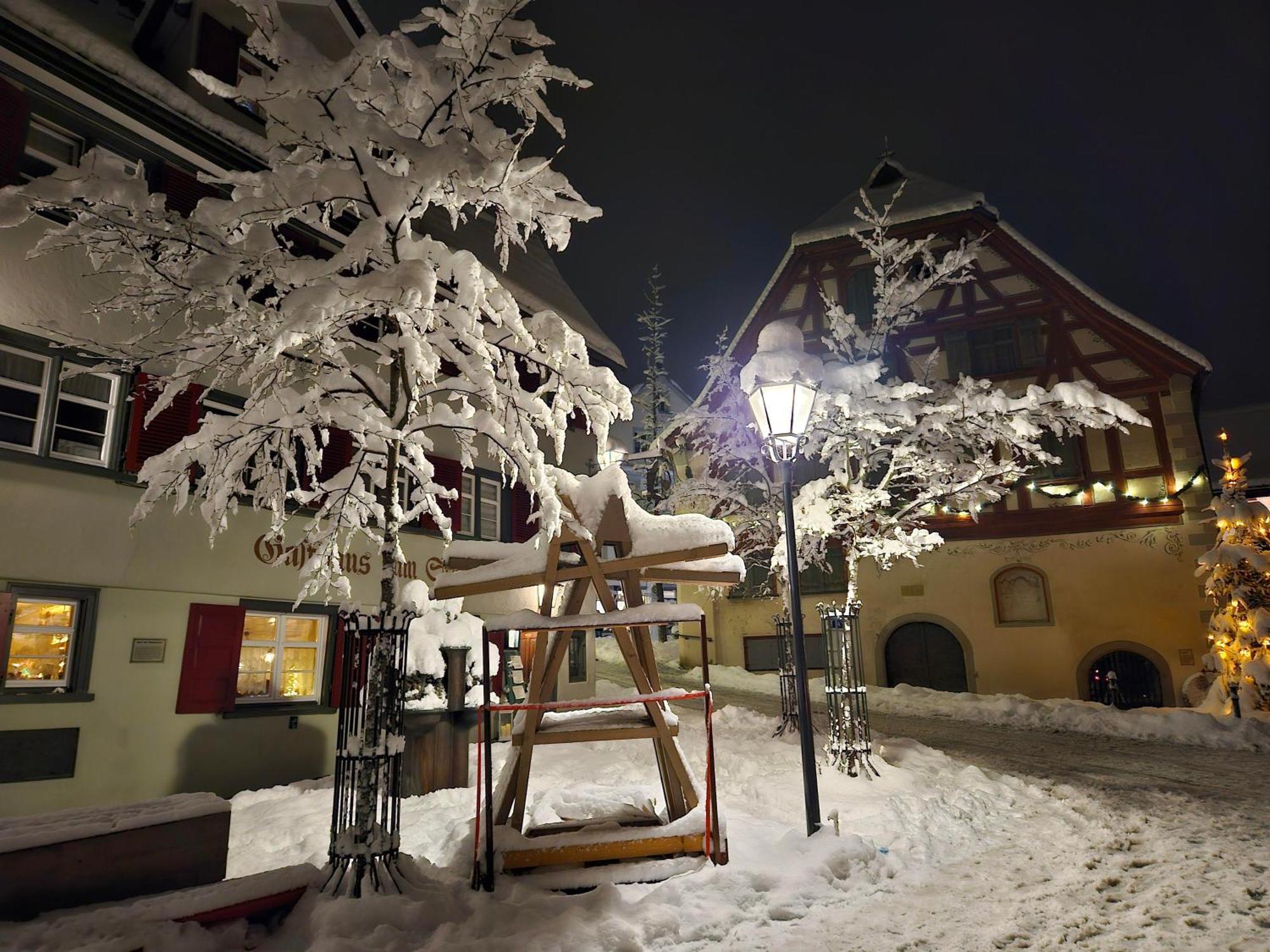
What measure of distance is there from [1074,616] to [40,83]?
23242 mm

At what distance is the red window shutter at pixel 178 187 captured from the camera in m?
10.6

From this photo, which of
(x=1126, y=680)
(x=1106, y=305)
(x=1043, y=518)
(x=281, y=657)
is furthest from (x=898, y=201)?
(x=281, y=657)

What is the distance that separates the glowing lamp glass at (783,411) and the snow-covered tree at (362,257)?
5.33ft

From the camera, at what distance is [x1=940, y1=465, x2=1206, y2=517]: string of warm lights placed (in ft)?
64.2

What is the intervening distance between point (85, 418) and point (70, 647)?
9.12 ft

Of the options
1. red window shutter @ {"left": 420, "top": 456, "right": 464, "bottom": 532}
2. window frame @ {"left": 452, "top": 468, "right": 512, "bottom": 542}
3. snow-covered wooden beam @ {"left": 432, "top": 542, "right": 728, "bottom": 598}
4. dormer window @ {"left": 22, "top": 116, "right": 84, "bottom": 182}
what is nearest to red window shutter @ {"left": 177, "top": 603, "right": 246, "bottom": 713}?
red window shutter @ {"left": 420, "top": 456, "right": 464, "bottom": 532}

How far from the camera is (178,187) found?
10711 millimetres

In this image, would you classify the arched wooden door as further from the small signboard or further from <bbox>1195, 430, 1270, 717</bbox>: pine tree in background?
the small signboard

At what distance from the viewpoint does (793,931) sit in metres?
5.01

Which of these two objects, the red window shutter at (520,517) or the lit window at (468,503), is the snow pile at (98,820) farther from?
the red window shutter at (520,517)

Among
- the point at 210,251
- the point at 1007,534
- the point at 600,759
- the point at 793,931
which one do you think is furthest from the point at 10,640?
the point at 1007,534

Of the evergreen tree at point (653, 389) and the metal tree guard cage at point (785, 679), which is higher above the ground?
the evergreen tree at point (653, 389)

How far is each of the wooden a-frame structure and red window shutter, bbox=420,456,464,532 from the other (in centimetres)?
745

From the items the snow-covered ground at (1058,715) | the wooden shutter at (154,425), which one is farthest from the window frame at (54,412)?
the snow-covered ground at (1058,715)
